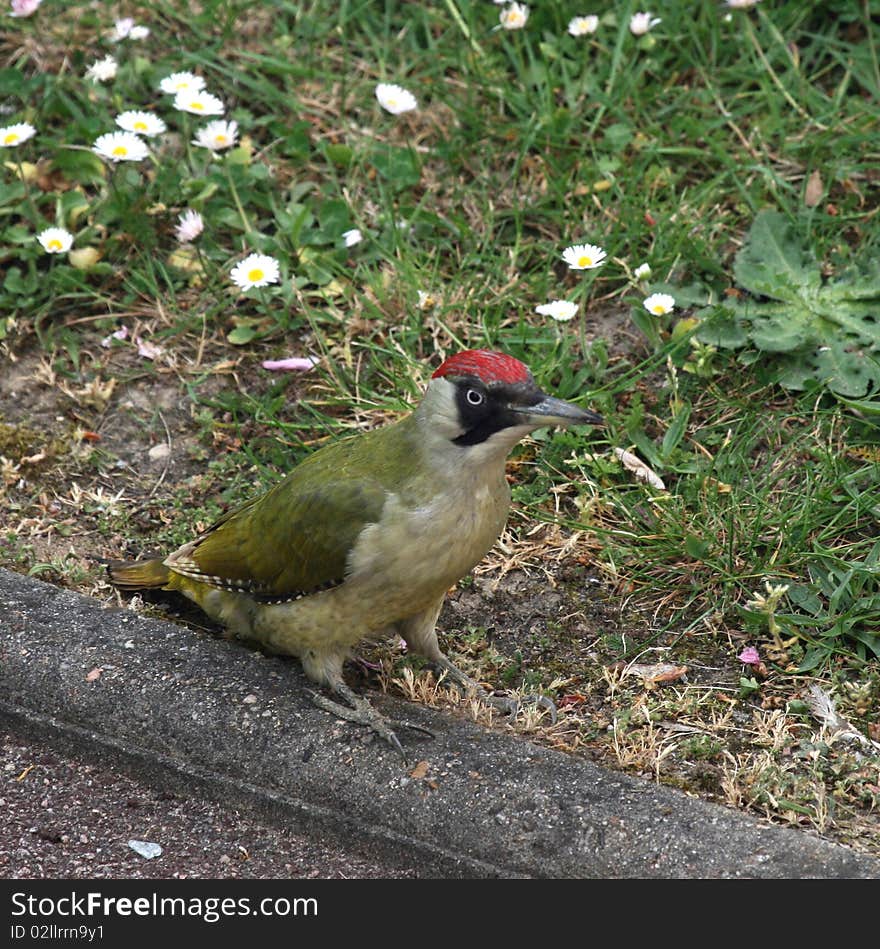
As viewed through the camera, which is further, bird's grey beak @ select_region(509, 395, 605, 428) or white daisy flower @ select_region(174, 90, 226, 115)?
white daisy flower @ select_region(174, 90, 226, 115)

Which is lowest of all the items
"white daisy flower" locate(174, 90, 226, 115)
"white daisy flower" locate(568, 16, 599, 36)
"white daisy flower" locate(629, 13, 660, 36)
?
"white daisy flower" locate(174, 90, 226, 115)

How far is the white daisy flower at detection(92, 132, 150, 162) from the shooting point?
5020 millimetres

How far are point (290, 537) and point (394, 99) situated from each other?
2.20 metres

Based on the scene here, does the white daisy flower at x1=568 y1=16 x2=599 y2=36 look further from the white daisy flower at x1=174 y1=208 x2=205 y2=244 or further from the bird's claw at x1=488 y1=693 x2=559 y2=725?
the bird's claw at x1=488 y1=693 x2=559 y2=725

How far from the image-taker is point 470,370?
340cm

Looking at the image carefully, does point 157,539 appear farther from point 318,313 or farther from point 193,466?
point 318,313

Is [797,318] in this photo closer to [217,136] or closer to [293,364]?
[293,364]

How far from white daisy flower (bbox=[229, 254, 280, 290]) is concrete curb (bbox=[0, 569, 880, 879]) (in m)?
1.29

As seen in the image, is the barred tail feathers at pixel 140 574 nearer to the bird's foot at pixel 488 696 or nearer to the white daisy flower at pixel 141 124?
the bird's foot at pixel 488 696

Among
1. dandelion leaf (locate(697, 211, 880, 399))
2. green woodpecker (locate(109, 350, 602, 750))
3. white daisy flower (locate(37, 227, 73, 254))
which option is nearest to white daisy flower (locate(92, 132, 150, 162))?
white daisy flower (locate(37, 227, 73, 254))

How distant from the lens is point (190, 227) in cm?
495

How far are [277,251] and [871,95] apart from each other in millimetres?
2161

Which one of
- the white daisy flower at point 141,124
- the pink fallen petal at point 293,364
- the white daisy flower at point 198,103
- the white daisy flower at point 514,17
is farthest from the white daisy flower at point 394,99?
the pink fallen petal at point 293,364

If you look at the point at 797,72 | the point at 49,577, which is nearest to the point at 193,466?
the point at 49,577
